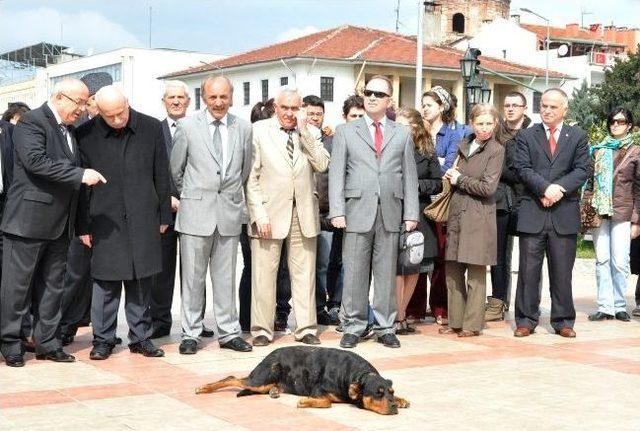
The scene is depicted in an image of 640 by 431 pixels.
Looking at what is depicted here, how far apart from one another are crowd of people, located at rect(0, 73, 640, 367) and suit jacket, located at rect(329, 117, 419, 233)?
16 millimetres

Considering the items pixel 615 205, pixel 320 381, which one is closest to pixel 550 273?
pixel 615 205

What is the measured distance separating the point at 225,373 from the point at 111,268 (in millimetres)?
1286

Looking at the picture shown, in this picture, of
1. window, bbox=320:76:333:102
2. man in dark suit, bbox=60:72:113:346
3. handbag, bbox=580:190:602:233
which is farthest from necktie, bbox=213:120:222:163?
window, bbox=320:76:333:102

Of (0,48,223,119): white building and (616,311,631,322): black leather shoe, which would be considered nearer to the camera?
(616,311,631,322): black leather shoe

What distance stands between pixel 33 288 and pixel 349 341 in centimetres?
253

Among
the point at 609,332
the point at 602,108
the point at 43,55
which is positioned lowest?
the point at 609,332

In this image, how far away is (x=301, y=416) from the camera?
5.71 metres

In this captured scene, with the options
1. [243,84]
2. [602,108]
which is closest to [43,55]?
[243,84]

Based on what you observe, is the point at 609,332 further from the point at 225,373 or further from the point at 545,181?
the point at 225,373

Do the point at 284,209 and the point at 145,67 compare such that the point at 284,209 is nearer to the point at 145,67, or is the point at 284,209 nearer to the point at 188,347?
the point at 188,347

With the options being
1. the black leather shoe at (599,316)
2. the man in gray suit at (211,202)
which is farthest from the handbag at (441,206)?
the black leather shoe at (599,316)

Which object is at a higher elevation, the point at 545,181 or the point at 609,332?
the point at 545,181

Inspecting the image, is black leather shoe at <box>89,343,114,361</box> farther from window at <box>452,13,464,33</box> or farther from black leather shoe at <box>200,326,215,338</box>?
window at <box>452,13,464,33</box>

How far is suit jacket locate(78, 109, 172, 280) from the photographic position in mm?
7527
